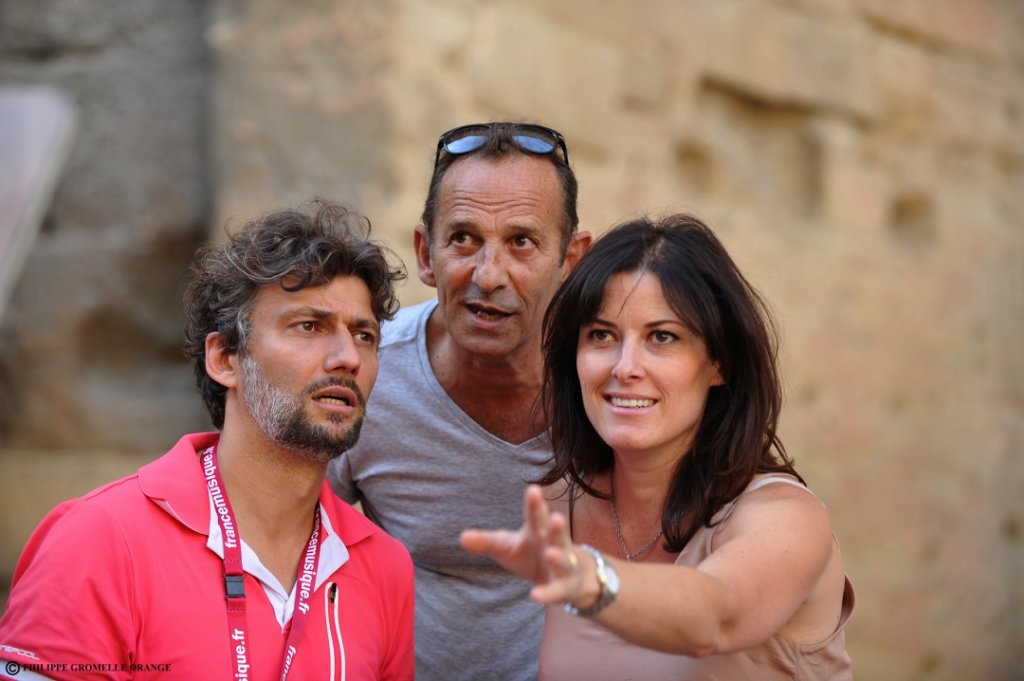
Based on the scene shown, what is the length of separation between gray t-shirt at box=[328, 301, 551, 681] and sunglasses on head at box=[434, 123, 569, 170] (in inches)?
19.8

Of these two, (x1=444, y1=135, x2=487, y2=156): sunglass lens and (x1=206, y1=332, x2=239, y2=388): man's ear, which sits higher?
(x1=444, y1=135, x2=487, y2=156): sunglass lens

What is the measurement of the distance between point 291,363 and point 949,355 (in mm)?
3567

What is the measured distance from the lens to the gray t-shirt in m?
2.93

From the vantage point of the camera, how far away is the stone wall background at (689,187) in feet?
13.5

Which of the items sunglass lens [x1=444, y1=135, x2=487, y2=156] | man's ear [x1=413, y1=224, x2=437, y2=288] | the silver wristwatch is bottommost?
the silver wristwatch

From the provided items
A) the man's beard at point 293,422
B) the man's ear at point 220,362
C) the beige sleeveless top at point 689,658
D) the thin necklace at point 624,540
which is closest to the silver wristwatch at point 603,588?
the beige sleeveless top at point 689,658

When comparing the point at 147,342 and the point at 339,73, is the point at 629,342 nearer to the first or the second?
the point at 339,73

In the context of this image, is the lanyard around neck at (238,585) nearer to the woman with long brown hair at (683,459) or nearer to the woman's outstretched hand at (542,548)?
the woman with long brown hair at (683,459)

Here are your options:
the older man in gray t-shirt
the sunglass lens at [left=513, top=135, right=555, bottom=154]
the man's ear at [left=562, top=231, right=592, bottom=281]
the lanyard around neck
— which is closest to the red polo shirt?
the lanyard around neck

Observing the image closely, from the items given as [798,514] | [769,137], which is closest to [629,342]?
[798,514]

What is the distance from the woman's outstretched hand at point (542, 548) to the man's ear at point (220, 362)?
976 millimetres

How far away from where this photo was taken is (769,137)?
16.7 ft

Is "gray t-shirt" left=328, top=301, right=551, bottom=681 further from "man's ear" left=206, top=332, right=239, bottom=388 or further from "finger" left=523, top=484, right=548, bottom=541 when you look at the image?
"finger" left=523, top=484, right=548, bottom=541

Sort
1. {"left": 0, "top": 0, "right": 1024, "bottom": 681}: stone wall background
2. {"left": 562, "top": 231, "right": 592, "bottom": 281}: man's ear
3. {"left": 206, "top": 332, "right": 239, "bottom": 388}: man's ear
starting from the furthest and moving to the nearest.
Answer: {"left": 0, "top": 0, "right": 1024, "bottom": 681}: stone wall background → {"left": 562, "top": 231, "right": 592, "bottom": 281}: man's ear → {"left": 206, "top": 332, "right": 239, "bottom": 388}: man's ear
